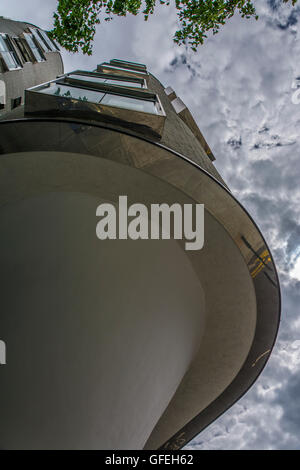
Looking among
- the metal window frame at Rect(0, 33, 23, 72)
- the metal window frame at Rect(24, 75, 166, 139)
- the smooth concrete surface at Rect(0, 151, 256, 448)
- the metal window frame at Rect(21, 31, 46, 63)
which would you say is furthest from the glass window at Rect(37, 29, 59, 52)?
the smooth concrete surface at Rect(0, 151, 256, 448)

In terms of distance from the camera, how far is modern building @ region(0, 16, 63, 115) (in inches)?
563

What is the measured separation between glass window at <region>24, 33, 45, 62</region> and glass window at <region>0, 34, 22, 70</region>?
256cm

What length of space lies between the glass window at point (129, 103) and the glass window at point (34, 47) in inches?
581

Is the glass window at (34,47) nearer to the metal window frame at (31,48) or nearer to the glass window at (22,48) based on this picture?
the metal window frame at (31,48)

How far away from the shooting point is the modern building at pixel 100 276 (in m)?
4.63

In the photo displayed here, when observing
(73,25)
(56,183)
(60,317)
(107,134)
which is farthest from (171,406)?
(73,25)

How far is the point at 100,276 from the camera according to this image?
5438 millimetres

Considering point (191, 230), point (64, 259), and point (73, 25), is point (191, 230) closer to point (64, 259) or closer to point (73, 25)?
point (64, 259)

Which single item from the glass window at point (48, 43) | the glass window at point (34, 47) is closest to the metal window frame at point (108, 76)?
the glass window at point (34, 47)

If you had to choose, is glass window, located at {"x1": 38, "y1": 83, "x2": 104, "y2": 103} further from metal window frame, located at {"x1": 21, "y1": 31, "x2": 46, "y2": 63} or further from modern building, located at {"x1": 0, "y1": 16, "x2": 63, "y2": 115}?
metal window frame, located at {"x1": 21, "y1": 31, "x2": 46, "y2": 63}

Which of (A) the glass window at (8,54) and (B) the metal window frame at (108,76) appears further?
(A) the glass window at (8,54)

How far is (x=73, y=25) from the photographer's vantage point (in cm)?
1158

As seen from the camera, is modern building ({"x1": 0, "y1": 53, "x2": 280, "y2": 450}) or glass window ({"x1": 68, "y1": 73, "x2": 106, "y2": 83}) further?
glass window ({"x1": 68, "y1": 73, "x2": 106, "y2": 83})
